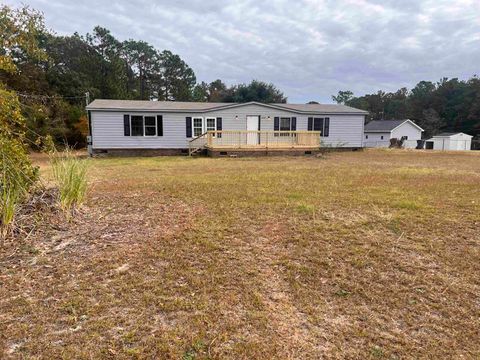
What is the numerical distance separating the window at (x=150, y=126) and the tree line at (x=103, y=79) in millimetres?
6030

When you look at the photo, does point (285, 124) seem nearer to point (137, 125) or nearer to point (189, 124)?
point (189, 124)

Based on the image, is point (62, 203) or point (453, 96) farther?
point (453, 96)

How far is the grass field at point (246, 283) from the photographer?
7.34 feet

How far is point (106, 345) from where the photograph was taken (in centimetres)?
217

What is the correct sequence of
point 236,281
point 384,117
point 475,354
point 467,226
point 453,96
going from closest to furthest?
point 475,354 → point 236,281 → point 467,226 → point 453,96 → point 384,117

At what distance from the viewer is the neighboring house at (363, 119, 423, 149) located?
129 ft

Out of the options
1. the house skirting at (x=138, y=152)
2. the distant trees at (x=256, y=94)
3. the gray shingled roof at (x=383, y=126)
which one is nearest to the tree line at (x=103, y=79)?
the distant trees at (x=256, y=94)

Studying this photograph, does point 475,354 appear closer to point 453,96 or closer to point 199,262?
point 199,262

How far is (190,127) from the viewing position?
1847 centimetres

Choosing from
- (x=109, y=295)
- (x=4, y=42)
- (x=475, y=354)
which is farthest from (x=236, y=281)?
(x=4, y=42)

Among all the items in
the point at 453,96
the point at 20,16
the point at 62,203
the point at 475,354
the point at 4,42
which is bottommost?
the point at 475,354

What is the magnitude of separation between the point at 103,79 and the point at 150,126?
22.6 meters

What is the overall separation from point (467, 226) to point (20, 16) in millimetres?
6668

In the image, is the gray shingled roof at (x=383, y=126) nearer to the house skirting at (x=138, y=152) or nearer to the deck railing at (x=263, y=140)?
the deck railing at (x=263, y=140)
